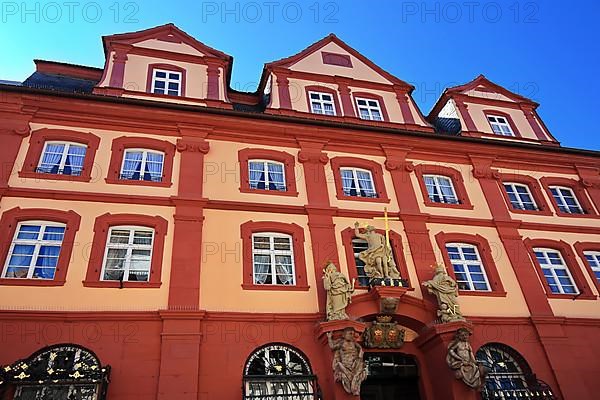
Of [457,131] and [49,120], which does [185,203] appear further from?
[457,131]

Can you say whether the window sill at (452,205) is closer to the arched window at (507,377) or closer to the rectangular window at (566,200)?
the rectangular window at (566,200)

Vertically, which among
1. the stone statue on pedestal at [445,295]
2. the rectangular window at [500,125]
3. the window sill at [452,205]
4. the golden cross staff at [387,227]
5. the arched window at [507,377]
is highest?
the rectangular window at [500,125]

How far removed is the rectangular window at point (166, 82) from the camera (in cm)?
1628

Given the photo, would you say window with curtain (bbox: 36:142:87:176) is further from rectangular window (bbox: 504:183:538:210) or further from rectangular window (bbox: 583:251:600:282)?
rectangular window (bbox: 583:251:600:282)

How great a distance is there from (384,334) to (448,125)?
10267mm

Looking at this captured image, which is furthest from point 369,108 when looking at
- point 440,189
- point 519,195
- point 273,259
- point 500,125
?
point 273,259

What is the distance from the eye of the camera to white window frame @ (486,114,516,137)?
19.4 metres

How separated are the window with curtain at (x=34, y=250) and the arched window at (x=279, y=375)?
5.33m

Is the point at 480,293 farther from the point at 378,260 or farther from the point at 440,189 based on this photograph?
the point at 440,189

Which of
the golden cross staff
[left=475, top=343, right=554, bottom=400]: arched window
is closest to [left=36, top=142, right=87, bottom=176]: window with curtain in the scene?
the golden cross staff

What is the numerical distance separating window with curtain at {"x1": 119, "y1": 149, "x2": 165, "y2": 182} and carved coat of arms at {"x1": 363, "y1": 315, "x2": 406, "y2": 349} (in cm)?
732

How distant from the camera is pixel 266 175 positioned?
1514 centimetres

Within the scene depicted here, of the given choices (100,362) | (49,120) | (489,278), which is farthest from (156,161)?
(489,278)

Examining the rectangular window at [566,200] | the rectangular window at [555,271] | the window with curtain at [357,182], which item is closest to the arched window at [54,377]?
the window with curtain at [357,182]
